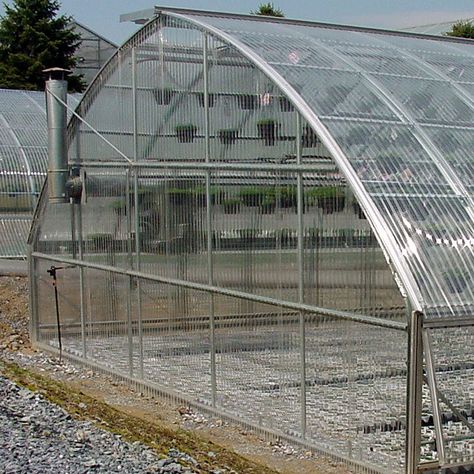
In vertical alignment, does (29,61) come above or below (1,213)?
above

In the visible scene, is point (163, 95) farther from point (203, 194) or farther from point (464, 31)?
point (464, 31)

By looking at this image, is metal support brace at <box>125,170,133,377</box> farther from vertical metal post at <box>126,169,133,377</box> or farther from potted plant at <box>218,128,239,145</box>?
potted plant at <box>218,128,239,145</box>

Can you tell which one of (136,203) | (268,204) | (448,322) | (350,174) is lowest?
(448,322)

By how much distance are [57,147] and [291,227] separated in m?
5.53

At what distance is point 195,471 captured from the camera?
26.5 ft

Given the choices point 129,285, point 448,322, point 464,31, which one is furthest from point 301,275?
point 464,31

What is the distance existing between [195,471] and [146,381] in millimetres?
4919

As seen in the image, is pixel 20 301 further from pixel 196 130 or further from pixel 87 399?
pixel 196 130

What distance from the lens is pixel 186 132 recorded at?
1175 cm

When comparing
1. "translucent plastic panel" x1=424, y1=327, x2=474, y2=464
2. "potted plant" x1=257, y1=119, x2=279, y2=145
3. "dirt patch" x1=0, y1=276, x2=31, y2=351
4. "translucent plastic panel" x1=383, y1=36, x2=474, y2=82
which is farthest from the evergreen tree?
"translucent plastic panel" x1=424, y1=327, x2=474, y2=464

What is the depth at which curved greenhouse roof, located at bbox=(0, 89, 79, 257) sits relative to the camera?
2208cm

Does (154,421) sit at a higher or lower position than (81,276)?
lower

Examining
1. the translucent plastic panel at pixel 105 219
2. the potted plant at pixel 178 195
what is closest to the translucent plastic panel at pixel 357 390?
the potted plant at pixel 178 195

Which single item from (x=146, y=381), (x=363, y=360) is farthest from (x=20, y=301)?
(x=363, y=360)
